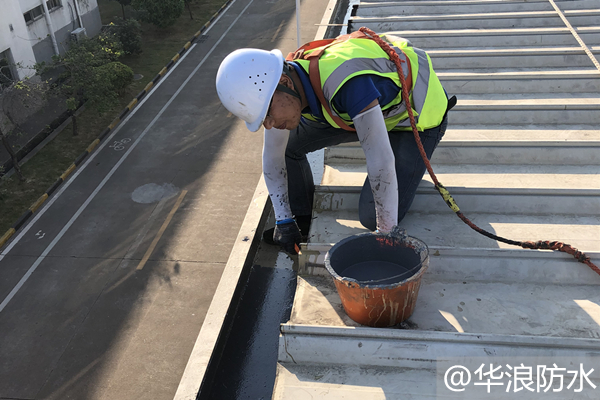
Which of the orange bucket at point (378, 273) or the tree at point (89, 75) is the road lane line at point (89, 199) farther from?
the orange bucket at point (378, 273)

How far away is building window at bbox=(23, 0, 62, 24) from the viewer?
17172mm

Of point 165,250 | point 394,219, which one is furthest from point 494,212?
point 165,250

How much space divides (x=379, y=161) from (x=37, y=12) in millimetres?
18585

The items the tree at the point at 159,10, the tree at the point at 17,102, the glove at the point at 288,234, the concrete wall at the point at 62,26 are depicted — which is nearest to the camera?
the glove at the point at 288,234

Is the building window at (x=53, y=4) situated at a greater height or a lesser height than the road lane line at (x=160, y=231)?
greater

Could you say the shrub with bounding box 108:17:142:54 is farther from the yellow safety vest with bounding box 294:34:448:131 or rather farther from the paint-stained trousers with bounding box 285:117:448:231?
the yellow safety vest with bounding box 294:34:448:131

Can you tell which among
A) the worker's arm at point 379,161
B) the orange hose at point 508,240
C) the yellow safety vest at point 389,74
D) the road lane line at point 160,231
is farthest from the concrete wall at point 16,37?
the worker's arm at point 379,161

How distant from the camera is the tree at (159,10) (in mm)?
22047

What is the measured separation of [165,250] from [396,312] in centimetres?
879

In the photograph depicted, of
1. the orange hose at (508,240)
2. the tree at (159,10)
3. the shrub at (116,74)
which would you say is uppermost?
the orange hose at (508,240)

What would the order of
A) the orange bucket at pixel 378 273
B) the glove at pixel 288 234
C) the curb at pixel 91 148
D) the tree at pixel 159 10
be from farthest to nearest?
1. the tree at pixel 159 10
2. the curb at pixel 91 148
3. the glove at pixel 288 234
4. the orange bucket at pixel 378 273

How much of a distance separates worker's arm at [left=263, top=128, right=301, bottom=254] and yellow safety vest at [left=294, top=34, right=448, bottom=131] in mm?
326

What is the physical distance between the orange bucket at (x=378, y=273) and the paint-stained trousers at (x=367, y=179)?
1.35ft

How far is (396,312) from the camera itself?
119 inches
